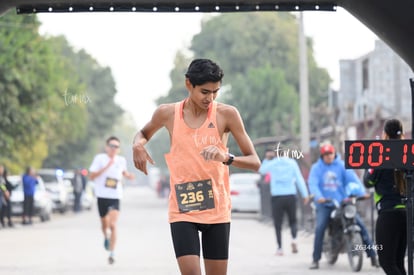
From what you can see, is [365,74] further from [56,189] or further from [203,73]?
[203,73]

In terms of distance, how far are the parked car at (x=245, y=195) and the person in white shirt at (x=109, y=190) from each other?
1796 cm

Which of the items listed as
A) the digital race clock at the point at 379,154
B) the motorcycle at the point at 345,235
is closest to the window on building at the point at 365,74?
the motorcycle at the point at 345,235

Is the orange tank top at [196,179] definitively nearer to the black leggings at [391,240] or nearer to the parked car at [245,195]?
the black leggings at [391,240]

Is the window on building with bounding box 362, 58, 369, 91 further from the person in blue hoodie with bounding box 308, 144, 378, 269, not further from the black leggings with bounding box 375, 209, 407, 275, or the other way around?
the black leggings with bounding box 375, 209, 407, 275

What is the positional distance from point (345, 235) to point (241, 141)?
332 inches

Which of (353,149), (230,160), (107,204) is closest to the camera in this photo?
(230,160)

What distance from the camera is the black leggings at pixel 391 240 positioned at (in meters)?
9.88

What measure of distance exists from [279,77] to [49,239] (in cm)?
2877

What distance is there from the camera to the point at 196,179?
707 cm

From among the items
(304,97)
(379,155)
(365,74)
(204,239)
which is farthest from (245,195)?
(204,239)

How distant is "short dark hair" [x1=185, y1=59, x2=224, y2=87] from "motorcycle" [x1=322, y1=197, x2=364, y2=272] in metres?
8.15

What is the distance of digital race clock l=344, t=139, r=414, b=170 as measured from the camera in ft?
31.1

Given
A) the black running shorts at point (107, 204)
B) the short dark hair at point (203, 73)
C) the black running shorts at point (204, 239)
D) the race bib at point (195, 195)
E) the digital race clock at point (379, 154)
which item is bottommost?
the black running shorts at point (107, 204)

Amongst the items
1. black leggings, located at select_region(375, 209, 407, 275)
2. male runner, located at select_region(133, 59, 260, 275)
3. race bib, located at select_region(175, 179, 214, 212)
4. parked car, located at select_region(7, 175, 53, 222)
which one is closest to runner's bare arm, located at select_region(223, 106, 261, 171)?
male runner, located at select_region(133, 59, 260, 275)
